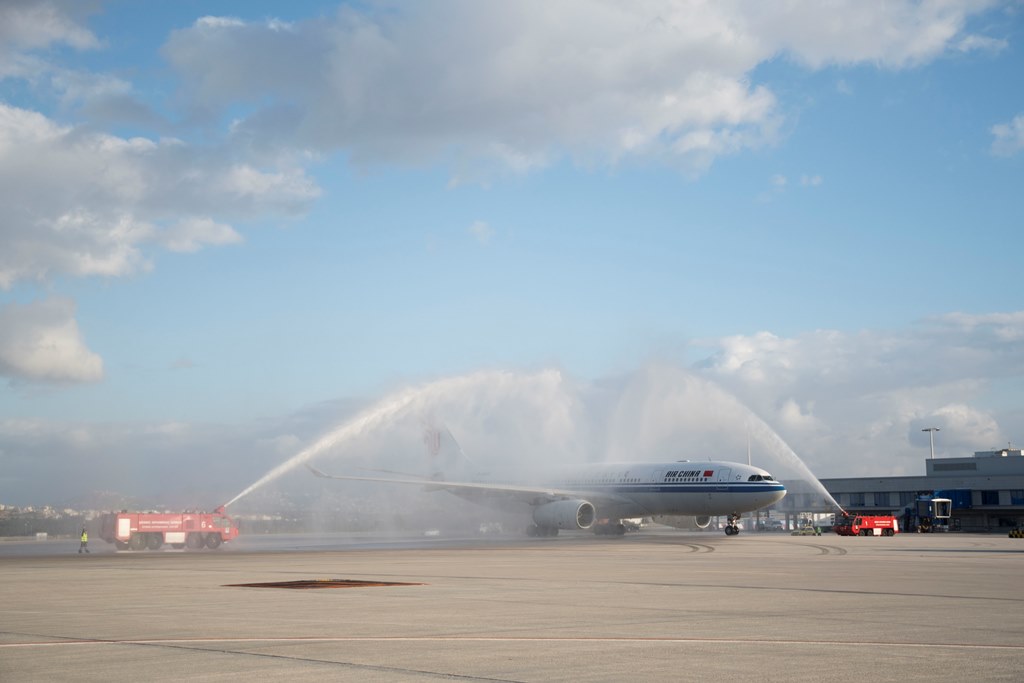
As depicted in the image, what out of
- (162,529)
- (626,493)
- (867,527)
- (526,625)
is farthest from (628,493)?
(526,625)

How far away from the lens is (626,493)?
7394 centimetres

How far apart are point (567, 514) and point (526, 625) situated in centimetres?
5541

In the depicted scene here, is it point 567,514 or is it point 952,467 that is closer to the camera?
point 567,514

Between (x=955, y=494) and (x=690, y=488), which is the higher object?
(x=690, y=488)

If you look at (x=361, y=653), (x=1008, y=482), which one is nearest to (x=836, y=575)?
(x=361, y=653)

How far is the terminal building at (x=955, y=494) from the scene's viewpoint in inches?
4284

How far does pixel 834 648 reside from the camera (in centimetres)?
1456

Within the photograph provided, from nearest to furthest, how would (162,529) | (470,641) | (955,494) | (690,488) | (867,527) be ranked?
(470,641)
(162,529)
(690,488)
(867,527)
(955,494)

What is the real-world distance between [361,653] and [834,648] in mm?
6681

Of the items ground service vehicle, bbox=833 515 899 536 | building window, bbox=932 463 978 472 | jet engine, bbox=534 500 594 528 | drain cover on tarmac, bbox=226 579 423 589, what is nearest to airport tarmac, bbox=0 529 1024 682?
drain cover on tarmac, bbox=226 579 423 589

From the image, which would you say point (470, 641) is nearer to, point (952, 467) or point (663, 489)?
point (663, 489)

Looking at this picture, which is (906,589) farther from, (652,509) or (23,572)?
(652,509)

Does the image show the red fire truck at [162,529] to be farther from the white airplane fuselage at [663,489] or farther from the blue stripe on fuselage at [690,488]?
the blue stripe on fuselage at [690,488]

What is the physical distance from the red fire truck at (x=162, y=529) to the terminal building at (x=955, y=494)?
58.2 m
